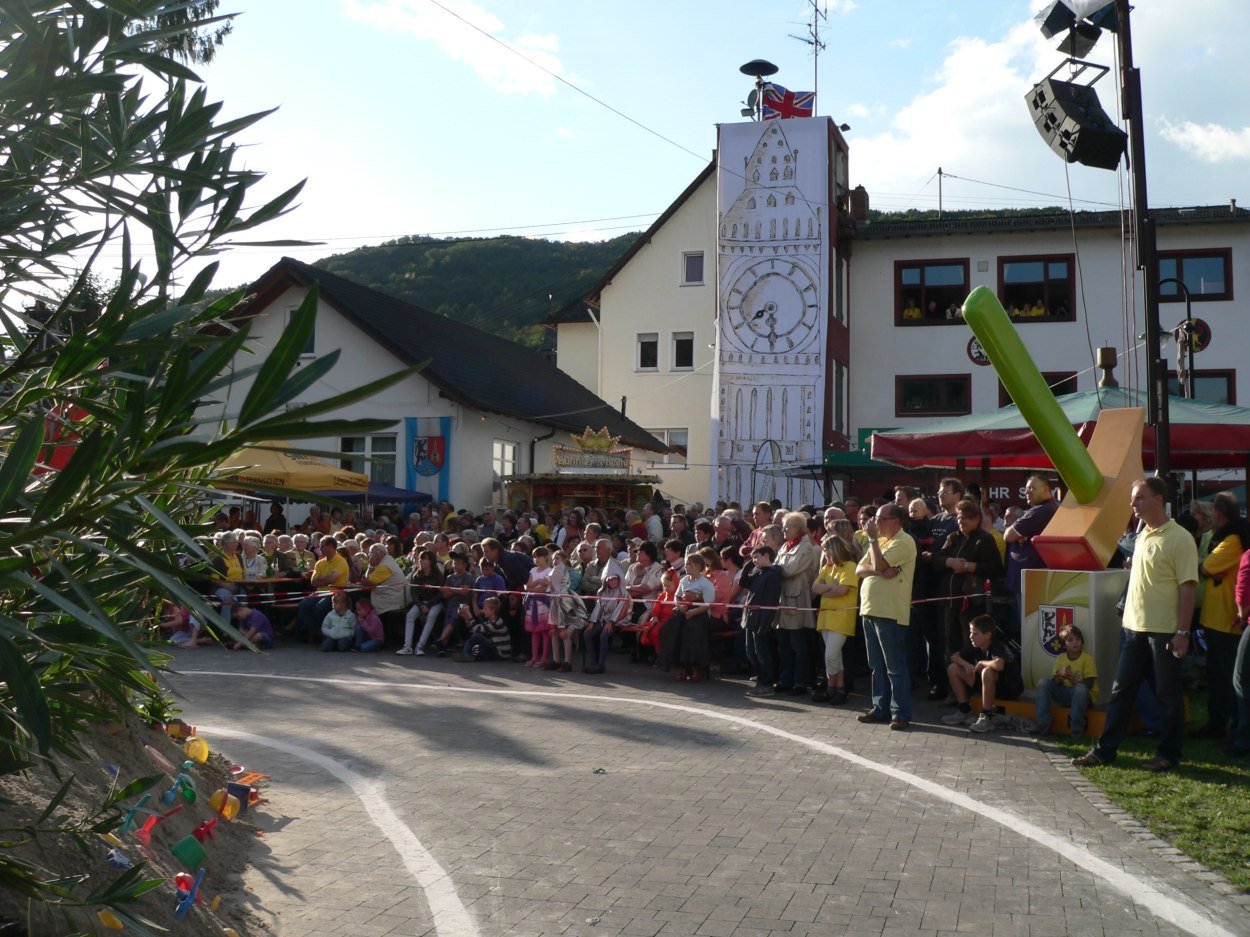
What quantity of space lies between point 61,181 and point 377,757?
6458 millimetres

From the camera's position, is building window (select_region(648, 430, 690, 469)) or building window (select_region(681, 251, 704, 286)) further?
building window (select_region(648, 430, 690, 469))

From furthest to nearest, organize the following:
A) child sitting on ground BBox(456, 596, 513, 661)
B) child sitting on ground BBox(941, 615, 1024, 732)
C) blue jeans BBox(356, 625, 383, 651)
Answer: blue jeans BBox(356, 625, 383, 651) → child sitting on ground BBox(456, 596, 513, 661) → child sitting on ground BBox(941, 615, 1024, 732)

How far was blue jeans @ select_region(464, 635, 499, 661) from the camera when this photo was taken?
1492 centimetres

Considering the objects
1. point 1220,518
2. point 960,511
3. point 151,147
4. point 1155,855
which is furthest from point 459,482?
point 151,147

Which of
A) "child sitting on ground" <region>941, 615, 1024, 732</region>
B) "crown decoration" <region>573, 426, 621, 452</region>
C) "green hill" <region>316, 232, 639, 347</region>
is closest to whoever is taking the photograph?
"child sitting on ground" <region>941, 615, 1024, 732</region>

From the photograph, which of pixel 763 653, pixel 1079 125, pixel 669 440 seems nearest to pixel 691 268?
pixel 669 440

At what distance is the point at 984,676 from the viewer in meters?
9.99

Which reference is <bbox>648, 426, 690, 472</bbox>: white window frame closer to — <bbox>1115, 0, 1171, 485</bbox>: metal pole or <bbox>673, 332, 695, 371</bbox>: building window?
<bbox>673, 332, 695, 371</bbox>: building window

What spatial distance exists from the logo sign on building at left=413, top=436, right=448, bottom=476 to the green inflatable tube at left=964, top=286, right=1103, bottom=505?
61.2 ft

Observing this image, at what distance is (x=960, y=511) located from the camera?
10.8m

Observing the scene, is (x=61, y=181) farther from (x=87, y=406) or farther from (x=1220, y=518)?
(x=1220, y=518)

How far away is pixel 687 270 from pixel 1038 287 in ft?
37.7

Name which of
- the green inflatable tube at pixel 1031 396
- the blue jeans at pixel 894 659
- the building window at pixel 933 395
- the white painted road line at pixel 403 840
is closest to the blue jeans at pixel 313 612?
the white painted road line at pixel 403 840

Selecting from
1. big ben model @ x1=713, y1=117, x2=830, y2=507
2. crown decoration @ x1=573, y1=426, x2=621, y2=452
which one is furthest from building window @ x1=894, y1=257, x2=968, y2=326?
crown decoration @ x1=573, y1=426, x2=621, y2=452
